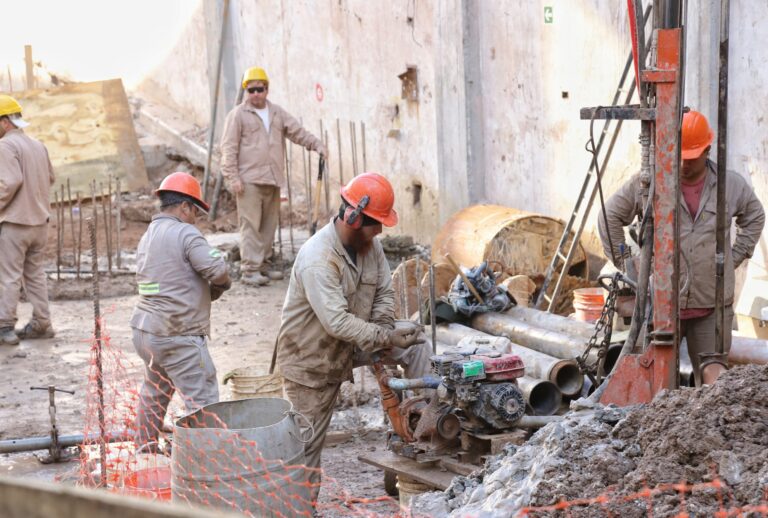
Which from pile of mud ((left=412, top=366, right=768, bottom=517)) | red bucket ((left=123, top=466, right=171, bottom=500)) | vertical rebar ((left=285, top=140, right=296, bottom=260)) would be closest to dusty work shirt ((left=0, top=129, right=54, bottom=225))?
vertical rebar ((left=285, top=140, right=296, bottom=260))

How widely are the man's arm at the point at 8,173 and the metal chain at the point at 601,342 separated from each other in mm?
5545

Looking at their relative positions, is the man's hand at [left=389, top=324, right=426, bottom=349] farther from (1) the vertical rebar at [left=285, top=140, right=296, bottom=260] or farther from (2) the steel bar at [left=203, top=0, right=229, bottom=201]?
(2) the steel bar at [left=203, top=0, right=229, bottom=201]

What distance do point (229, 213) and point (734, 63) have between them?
9774mm

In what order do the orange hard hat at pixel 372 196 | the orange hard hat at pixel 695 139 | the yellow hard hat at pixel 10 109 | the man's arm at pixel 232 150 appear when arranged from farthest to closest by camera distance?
the man's arm at pixel 232 150, the yellow hard hat at pixel 10 109, the orange hard hat at pixel 695 139, the orange hard hat at pixel 372 196

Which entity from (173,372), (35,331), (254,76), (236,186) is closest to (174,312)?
(173,372)

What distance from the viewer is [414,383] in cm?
584

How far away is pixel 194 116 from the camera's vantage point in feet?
63.6

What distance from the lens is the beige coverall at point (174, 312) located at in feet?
21.5

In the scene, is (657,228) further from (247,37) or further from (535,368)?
(247,37)

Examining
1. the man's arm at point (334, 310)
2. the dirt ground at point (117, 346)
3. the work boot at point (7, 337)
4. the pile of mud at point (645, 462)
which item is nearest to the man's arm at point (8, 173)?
the work boot at point (7, 337)

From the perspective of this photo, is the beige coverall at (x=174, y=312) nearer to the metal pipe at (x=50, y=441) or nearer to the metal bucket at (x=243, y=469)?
the metal pipe at (x=50, y=441)

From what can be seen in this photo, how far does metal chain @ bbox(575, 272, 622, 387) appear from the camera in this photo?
20.6 feet

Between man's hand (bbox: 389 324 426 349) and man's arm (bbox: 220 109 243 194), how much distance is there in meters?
6.46

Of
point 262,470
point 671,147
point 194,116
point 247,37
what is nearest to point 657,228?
point 671,147
